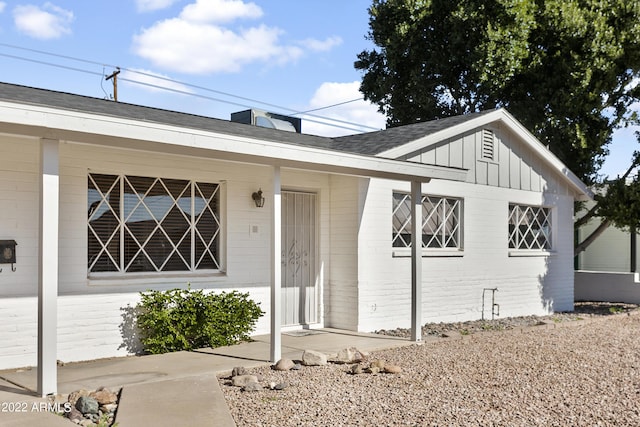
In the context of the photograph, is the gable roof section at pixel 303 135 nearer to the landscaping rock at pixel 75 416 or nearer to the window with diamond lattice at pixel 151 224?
the window with diamond lattice at pixel 151 224

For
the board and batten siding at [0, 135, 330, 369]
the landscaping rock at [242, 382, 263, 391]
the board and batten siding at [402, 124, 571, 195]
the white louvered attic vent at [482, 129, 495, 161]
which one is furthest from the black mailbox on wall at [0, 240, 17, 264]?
the white louvered attic vent at [482, 129, 495, 161]

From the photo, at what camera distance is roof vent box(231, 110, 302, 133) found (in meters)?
13.7

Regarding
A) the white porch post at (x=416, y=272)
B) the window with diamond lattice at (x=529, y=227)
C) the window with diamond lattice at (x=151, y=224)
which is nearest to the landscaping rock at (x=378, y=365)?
the white porch post at (x=416, y=272)

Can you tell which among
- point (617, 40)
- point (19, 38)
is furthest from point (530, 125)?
point (19, 38)

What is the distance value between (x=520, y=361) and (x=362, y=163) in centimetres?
314

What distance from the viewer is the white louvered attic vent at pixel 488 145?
12.1 meters

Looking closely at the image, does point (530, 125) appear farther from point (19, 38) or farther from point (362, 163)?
point (19, 38)

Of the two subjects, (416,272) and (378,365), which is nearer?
(378,365)

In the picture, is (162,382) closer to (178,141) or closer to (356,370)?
(356,370)

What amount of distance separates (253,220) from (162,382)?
3376 mm

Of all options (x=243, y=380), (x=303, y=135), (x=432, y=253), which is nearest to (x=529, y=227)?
(x=432, y=253)

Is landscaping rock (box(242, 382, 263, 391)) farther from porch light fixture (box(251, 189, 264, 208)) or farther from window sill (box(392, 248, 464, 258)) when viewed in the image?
window sill (box(392, 248, 464, 258))

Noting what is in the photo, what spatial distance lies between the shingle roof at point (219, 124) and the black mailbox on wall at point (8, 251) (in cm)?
155

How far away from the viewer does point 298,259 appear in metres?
9.98
